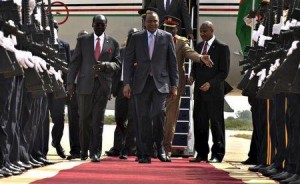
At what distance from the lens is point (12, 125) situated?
34.4ft

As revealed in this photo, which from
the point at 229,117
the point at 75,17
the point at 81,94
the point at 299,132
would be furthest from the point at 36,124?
the point at 229,117

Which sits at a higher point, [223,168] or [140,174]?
[140,174]

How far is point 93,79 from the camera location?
14.3m

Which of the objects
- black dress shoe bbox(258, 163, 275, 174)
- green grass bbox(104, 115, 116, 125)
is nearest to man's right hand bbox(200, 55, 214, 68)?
black dress shoe bbox(258, 163, 275, 174)

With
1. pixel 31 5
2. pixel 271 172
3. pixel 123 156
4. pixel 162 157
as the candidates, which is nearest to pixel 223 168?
pixel 162 157

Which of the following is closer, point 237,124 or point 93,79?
point 93,79

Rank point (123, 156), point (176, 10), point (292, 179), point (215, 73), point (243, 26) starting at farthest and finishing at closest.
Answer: point (243, 26) → point (176, 10) → point (123, 156) → point (215, 73) → point (292, 179)

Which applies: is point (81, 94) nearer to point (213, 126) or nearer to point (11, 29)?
point (213, 126)

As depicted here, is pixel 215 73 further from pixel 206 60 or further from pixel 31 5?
pixel 31 5

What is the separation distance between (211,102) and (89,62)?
1882 mm

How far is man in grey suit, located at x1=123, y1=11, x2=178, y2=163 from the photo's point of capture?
44.9ft

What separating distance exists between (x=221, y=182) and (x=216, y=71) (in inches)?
210

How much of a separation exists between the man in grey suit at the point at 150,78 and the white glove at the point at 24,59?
9.79ft

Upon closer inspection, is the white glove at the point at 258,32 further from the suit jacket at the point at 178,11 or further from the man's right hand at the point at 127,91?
the suit jacket at the point at 178,11
